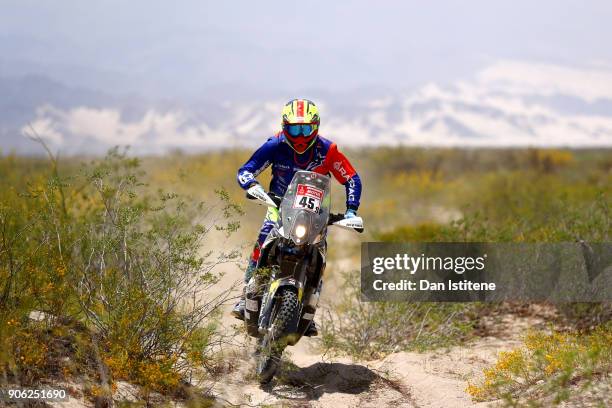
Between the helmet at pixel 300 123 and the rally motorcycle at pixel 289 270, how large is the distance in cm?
50

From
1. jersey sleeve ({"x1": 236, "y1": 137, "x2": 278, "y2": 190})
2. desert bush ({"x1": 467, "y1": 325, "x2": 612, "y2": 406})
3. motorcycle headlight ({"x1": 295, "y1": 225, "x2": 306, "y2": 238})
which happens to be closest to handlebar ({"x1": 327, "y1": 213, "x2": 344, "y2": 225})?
motorcycle headlight ({"x1": 295, "y1": 225, "x2": 306, "y2": 238})

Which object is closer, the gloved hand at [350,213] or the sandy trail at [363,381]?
the sandy trail at [363,381]

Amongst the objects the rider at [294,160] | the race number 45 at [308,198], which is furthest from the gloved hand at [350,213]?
the race number 45 at [308,198]

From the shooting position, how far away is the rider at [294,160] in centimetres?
659

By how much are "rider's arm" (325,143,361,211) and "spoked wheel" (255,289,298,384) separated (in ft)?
4.17

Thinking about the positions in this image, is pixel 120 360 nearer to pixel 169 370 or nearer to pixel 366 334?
pixel 169 370

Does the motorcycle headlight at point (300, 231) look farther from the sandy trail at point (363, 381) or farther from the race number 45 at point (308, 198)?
the sandy trail at point (363, 381)

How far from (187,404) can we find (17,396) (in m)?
1.21

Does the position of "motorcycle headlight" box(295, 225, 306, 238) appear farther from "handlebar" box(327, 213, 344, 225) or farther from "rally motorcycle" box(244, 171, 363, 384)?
"handlebar" box(327, 213, 344, 225)

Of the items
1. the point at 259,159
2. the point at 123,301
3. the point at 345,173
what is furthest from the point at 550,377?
the point at 123,301

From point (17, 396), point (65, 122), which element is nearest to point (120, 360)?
point (17, 396)

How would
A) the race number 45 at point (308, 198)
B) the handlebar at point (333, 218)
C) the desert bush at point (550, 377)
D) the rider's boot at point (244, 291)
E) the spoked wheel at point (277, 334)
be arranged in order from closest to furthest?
the desert bush at point (550, 377), the spoked wheel at point (277, 334), the race number 45 at point (308, 198), the handlebar at point (333, 218), the rider's boot at point (244, 291)

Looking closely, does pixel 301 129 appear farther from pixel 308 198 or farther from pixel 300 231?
pixel 300 231

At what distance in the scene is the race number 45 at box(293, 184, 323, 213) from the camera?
609cm
